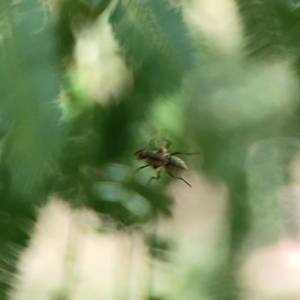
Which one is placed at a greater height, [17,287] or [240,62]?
[240,62]

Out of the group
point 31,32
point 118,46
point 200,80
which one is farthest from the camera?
point 200,80

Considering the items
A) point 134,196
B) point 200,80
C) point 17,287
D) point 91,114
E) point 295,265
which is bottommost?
point 17,287

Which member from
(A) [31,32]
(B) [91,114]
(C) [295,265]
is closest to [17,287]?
(B) [91,114]

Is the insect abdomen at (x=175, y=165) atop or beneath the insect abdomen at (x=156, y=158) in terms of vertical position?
beneath

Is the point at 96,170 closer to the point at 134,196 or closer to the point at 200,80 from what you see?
the point at 134,196

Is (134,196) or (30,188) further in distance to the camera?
(134,196)

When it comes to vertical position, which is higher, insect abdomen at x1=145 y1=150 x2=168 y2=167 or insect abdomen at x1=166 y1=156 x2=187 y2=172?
insect abdomen at x1=145 y1=150 x2=168 y2=167

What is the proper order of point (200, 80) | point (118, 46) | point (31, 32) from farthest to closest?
point (200, 80), point (118, 46), point (31, 32)
